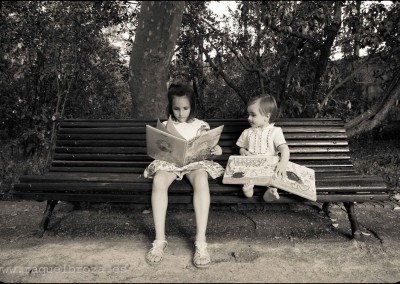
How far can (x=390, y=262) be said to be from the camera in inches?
99.5

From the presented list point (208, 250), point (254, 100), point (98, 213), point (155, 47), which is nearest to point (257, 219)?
point (208, 250)

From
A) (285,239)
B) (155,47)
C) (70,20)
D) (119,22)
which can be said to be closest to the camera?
(285,239)

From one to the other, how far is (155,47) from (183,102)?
0.95 m

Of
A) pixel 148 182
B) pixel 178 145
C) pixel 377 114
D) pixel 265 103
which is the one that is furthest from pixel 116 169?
pixel 377 114

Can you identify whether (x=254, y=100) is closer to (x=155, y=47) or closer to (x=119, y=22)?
(x=155, y=47)

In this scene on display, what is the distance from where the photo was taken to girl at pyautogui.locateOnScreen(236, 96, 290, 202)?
2928 mm

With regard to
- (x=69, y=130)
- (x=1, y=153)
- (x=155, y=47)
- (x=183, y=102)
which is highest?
(x=155, y=47)

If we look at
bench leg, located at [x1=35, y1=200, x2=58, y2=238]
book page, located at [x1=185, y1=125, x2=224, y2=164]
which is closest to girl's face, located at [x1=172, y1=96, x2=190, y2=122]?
book page, located at [x1=185, y1=125, x2=224, y2=164]

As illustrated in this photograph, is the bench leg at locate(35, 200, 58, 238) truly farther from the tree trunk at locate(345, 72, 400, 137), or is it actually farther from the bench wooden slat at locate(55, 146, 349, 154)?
the tree trunk at locate(345, 72, 400, 137)

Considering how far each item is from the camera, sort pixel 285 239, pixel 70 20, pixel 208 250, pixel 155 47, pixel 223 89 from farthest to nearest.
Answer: pixel 223 89, pixel 70 20, pixel 155 47, pixel 285 239, pixel 208 250

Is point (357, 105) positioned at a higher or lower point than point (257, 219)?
higher

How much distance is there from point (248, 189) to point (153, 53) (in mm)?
1719

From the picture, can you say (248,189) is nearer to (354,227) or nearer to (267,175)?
(267,175)

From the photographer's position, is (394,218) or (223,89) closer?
(394,218)
